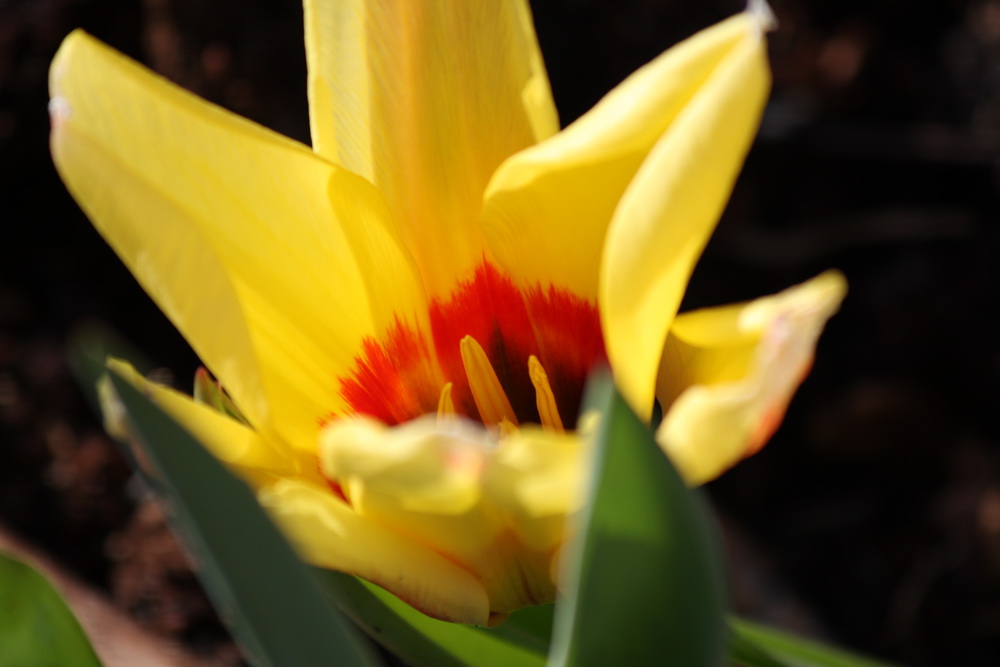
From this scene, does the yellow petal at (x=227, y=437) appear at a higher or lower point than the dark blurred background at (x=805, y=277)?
higher

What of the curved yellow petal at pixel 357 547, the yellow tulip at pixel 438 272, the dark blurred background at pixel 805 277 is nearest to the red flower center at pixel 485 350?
the yellow tulip at pixel 438 272

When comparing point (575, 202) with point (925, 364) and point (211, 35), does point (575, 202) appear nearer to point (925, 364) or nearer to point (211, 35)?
point (211, 35)

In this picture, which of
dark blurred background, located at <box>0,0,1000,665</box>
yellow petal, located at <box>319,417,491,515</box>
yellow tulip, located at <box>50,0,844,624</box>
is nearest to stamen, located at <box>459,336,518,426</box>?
yellow tulip, located at <box>50,0,844,624</box>

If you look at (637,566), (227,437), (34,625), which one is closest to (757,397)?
(637,566)

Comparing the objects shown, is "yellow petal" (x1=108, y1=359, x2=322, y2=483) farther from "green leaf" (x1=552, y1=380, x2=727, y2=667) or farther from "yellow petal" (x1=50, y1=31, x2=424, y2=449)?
"green leaf" (x1=552, y1=380, x2=727, y2=667)

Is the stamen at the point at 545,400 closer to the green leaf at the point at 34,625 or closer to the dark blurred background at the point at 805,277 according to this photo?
the green leaf at the point at 34,625

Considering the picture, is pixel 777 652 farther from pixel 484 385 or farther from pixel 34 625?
pixel 34 625

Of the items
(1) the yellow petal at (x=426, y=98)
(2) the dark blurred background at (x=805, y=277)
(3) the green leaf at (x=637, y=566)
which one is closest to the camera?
(3) the green leaf at (x=637, y=566)

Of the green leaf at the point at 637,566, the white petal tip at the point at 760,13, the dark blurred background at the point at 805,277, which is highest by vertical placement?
the white petal tip at the point at 760,13
